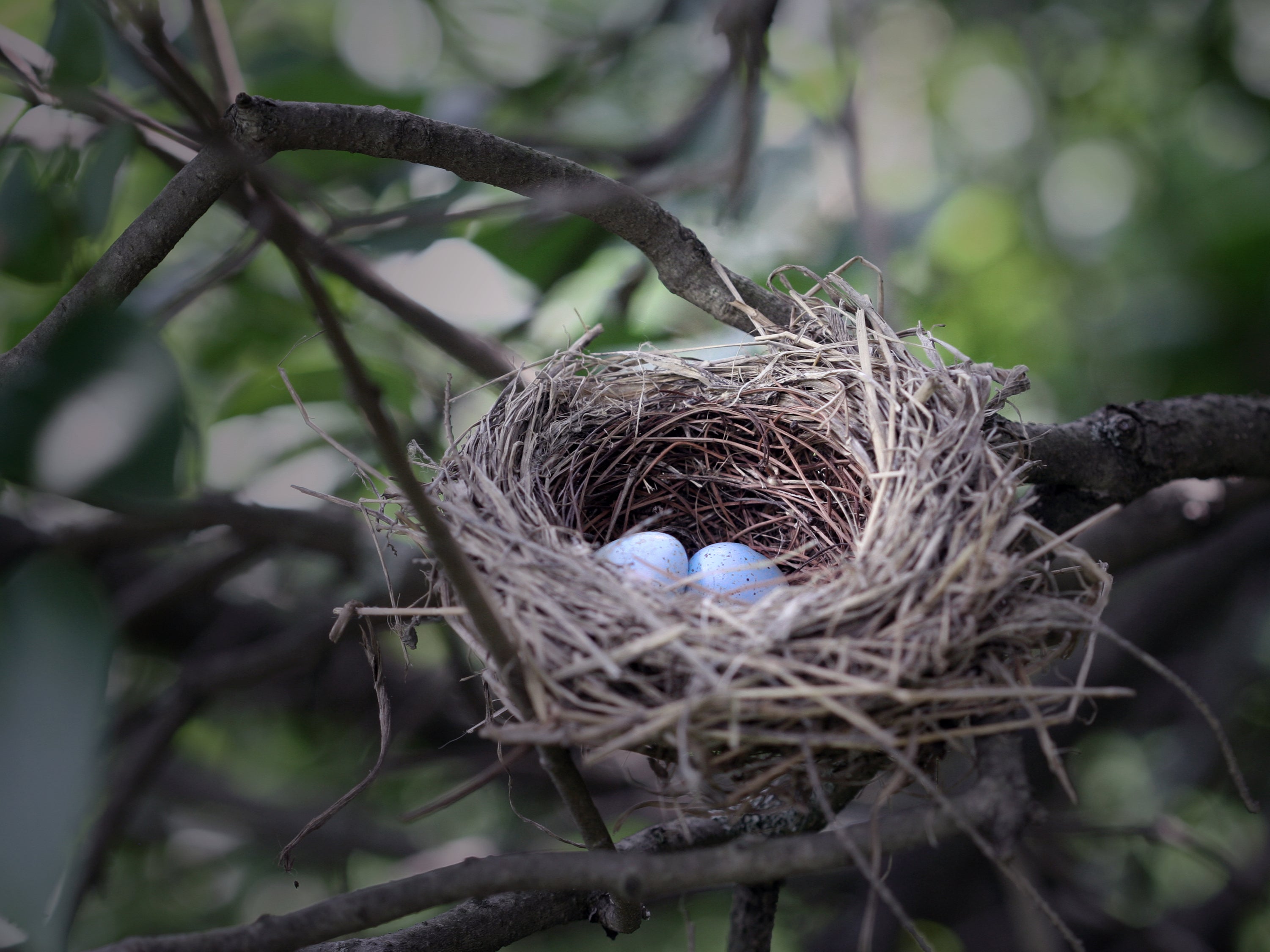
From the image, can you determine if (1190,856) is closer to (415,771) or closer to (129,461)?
(415,771)

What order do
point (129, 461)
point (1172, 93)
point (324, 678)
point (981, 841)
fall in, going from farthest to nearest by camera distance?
point (1172, 93)
point (324, 678)
point (981, 841)
point (129, 461)

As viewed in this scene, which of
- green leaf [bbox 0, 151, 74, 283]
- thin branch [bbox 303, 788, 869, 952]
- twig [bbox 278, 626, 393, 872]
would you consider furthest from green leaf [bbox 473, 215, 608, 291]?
thin branch [bbox 303, 788, 869, 952]

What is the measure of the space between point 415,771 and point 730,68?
1.68 metres

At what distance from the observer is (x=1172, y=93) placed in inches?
91.5

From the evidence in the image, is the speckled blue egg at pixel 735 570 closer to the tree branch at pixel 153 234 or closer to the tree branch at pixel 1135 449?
the tree branch at pixel 1135 449

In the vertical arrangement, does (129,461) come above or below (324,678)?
above

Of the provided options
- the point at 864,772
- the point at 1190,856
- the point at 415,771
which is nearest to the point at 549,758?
the point at 864,772

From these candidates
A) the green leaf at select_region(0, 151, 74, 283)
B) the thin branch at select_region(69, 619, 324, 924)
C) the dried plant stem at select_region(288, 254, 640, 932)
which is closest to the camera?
the dried plant stem at select_region(288, 254, 640, 932)

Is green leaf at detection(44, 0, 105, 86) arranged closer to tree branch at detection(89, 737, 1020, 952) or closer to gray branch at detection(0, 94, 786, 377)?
gray branch at detection(0, 94, 786, 377)

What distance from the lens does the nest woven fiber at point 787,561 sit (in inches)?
24.3

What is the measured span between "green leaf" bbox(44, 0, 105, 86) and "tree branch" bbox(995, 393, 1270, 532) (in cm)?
92

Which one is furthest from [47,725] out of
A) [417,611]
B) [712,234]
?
[712,234]

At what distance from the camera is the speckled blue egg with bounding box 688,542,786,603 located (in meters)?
0.98

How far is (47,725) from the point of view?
0.39 m
